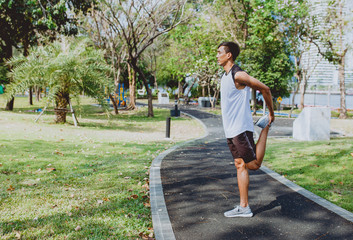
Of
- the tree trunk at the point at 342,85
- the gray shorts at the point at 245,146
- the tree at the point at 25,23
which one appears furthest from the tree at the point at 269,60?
the gray shorts at the point at 245,146

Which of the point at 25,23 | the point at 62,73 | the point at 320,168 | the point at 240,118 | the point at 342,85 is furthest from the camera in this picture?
the point at 342,85

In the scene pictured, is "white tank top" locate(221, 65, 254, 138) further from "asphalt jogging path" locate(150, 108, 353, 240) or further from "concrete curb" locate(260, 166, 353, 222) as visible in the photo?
"concrete curb" locate(260, 166, 353, 222)

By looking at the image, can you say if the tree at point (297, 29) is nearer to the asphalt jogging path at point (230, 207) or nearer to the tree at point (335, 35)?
the tree at point (335, 35)

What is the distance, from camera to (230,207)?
422 centimetres

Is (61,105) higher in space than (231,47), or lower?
lower

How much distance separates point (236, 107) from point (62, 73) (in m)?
10.8

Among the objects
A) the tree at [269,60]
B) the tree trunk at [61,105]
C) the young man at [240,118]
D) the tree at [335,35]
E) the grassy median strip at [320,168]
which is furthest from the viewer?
the tree at [269,60]

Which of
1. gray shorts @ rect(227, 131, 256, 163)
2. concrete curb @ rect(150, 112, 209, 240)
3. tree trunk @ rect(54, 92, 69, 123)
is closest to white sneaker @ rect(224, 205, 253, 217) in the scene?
gray shorts @ rect(227, 131, 256, 163)

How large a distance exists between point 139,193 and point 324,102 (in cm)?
4329

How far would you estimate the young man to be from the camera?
371 cm

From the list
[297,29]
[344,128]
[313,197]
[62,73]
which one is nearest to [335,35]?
[297,29]

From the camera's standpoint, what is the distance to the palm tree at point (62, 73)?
42.1ft

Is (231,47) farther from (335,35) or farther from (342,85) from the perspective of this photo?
(342,85)

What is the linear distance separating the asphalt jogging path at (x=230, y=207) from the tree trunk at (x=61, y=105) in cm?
920
